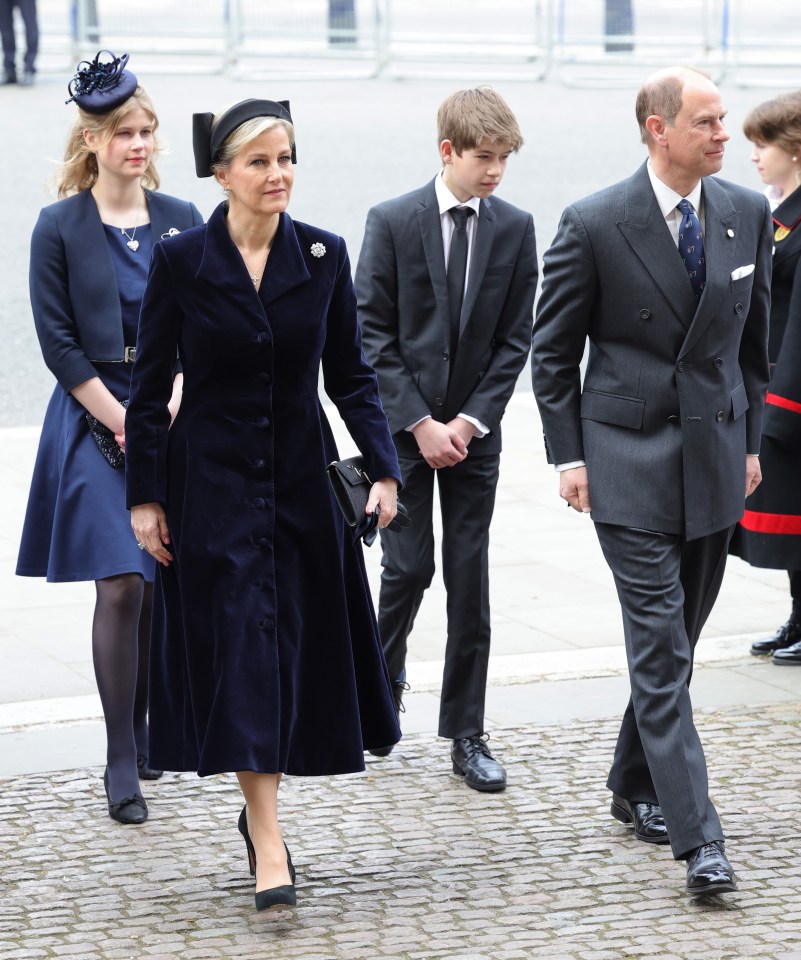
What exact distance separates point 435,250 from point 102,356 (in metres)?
1.04

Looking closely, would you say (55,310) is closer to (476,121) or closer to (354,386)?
(354,386)

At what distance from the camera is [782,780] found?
18.4ft

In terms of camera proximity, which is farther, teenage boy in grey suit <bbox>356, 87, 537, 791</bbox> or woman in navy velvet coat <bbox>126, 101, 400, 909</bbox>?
teenage boy in grey suit <bbox>356, 87, 537, 791</bbox>

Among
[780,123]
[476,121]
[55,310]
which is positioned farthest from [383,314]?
[780,123]

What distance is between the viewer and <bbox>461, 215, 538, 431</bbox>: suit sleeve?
5.72 m

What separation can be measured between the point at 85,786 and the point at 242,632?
121cm

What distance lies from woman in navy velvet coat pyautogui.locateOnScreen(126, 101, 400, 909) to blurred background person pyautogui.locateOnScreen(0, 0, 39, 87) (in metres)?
14.2

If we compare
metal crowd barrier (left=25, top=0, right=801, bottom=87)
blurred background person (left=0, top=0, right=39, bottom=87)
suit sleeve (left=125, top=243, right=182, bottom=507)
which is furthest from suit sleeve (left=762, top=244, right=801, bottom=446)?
metal crowd barrier (left=25, top=0, right=801, bottom=87)

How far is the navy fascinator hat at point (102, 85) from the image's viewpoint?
18.2 ft

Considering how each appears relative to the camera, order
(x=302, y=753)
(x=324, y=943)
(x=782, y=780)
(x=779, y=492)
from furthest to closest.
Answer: (x=779, y=492) → (x=782, y=780) → (x=302, y=753) → (x=324, y=943)

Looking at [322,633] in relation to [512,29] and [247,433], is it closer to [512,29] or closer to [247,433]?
[247,433]

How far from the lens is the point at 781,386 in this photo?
671 cm

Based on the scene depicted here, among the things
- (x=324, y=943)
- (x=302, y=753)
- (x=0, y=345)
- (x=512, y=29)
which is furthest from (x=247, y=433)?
(x=512, y=29)

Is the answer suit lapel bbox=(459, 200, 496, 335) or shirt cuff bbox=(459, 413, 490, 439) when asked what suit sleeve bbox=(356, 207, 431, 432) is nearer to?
shirt cuff bbox=(459, 413, 490, 439)
